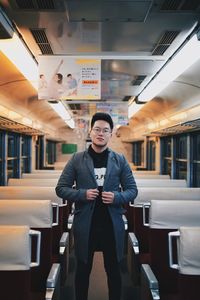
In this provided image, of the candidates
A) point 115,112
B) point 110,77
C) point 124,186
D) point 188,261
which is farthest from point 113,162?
point 115,112

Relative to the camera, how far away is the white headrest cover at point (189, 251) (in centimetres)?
198

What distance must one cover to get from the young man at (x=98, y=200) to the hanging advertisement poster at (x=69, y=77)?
5.22ft

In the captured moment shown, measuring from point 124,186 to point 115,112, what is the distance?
5.42 m

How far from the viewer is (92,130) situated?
94.8 inches

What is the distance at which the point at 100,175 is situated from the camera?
2365mm

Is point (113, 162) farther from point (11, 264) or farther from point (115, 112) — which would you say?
point (115, 112)

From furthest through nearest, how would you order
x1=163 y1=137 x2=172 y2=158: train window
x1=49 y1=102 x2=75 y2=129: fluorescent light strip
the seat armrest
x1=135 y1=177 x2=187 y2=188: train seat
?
1. x1=163 y1=137 x2=172 y2=158: train window
2. x1=49 y1=102 x2=75 y2=129: fluorescent light strip
3. x1=135 y1=177 x2=187 y2=188: train seat
4. the seat armrest

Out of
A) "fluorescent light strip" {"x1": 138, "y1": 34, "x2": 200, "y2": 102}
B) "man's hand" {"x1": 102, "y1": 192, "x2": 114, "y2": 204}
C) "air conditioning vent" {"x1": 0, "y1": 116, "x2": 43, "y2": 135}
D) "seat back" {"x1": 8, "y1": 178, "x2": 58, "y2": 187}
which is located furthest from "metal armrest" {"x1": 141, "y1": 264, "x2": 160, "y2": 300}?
"seat back" {"x1": 8, "y1": 178, "x2": 58, "y2": 187}

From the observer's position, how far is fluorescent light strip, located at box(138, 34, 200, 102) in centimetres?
305

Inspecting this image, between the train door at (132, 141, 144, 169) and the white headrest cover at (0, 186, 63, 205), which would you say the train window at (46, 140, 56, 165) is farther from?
the white headrest cover at (0, 186, 63, 205)

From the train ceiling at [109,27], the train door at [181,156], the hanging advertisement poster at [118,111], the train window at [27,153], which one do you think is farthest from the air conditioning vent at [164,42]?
the train window at [27,153]

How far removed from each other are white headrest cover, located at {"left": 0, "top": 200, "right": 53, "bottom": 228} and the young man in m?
0.76

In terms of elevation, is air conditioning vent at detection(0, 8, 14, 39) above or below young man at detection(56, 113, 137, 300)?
above

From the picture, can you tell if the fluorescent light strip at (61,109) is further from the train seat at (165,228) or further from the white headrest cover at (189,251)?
the white headrest cover at (189,251)
